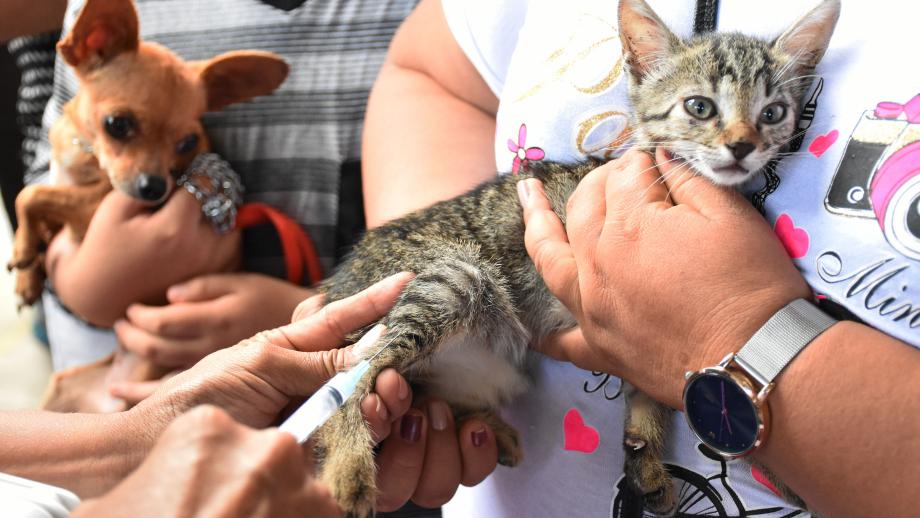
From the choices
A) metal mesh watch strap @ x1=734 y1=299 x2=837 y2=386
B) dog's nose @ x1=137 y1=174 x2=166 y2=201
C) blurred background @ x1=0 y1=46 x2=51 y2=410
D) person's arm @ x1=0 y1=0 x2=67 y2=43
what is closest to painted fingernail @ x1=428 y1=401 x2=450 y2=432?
metal mesh watch strap @ x1=734 y1=299 x2=837 y2=386

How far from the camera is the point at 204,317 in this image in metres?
1.33

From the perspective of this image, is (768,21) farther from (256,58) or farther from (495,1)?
(256,58)

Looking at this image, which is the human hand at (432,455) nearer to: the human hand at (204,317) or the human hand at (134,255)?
the human hand at (204,317)

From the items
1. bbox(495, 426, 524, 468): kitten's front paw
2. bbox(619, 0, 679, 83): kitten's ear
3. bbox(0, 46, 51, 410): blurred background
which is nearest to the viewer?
bbox(619, 0, 679, 83): kitten's ear

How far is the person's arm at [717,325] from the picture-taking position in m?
0.60

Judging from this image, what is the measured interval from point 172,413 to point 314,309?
12.8 inches

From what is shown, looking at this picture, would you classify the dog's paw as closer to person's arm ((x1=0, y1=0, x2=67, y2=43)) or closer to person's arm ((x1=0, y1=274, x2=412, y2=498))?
person's arm ((x1=0, y1=274, x2=412, y2=498))

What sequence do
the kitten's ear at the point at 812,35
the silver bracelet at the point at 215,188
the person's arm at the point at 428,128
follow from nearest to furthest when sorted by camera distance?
the kitten's ear at the point at 812,35
the person's arm at the point at 428,128
the silver bracelet at the point at 215,188

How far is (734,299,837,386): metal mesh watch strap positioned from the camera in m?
0.63

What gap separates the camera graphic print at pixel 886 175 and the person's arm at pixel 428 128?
0.61 meters

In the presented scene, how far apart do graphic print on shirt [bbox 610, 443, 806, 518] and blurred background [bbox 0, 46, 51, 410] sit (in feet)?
4.98

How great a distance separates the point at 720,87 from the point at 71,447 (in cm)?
87

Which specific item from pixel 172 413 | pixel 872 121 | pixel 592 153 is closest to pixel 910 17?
pixel 872 121

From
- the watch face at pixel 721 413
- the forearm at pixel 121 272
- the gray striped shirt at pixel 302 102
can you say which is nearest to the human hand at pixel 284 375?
the watch face at pixel 721 413
